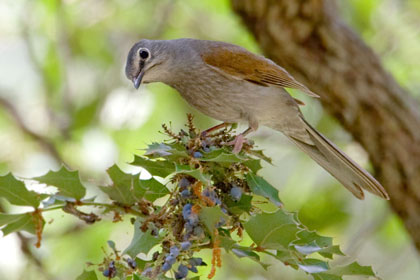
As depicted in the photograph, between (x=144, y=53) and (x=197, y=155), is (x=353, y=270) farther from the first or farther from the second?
(x=144, y=53)

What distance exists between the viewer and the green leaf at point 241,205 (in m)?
2.57

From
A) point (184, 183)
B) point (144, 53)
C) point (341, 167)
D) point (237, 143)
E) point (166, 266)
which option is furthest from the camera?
point (144, 53)

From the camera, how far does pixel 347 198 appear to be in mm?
6750

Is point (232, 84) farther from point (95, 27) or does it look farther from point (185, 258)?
point (95, 27)

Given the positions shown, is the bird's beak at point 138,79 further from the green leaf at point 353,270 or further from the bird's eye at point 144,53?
the green leaf at point 353,270

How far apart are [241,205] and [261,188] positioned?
0.14 m

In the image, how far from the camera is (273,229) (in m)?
2.41

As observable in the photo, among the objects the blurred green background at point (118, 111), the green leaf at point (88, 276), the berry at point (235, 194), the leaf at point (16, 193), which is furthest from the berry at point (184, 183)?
the blurred green background at point (118, 111)

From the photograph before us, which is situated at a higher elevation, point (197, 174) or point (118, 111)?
point (197, 174)

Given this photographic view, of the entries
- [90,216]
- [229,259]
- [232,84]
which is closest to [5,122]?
[229,259]

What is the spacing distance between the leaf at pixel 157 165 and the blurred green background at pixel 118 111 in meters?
3.24

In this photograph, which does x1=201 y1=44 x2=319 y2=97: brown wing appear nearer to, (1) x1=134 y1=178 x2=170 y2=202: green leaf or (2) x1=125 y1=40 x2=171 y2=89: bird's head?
(2) x1=125 y1=40 x2=171 y2=89: bird's head

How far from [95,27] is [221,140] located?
214 inches

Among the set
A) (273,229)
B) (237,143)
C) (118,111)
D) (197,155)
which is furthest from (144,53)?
(118,111)
